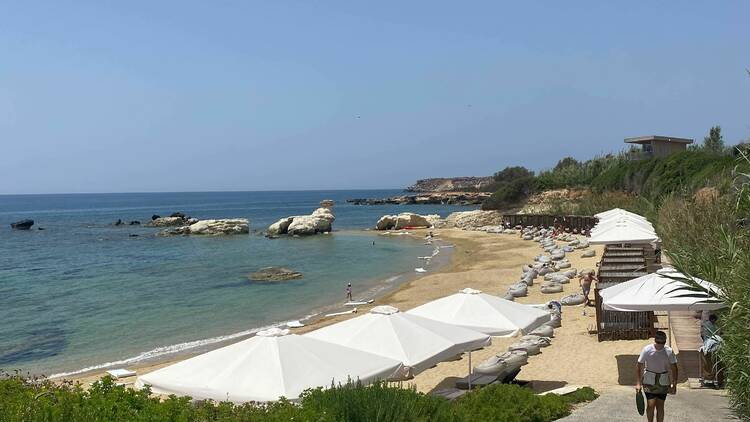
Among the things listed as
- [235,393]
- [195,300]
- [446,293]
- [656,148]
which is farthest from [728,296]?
[656,148]

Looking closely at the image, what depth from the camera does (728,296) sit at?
22.9 ft

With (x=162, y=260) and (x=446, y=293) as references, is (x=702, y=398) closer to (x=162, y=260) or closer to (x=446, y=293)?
(x=446, y=293)

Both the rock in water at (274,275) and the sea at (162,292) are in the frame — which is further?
the rock in water at (274,275)

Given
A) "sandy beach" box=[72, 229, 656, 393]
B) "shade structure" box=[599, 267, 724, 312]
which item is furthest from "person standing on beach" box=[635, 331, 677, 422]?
"sandy beach" box=[72, 229, 656, 393]

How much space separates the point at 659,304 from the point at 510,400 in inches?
122

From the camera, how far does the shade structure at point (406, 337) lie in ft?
28.7

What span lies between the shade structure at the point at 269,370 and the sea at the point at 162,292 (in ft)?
32.5

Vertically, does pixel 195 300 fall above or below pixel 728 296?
below

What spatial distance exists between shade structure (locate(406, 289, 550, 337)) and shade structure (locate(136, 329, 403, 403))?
2.83 m

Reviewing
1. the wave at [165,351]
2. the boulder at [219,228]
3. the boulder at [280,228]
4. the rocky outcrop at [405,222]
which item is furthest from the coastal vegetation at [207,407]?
the boulder at [219,228]

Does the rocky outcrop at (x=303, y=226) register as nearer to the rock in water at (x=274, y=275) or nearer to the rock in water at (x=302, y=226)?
the rock in water at (x=302, y=226)

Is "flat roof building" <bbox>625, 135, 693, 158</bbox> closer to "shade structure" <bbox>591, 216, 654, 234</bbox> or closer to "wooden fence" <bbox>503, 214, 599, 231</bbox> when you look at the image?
"wooden fence" <bbox>503, 214, 599, 231</bbox>

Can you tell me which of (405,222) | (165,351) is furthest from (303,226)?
(165,351)

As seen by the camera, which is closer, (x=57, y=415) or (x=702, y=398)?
(x=57, y=415)
